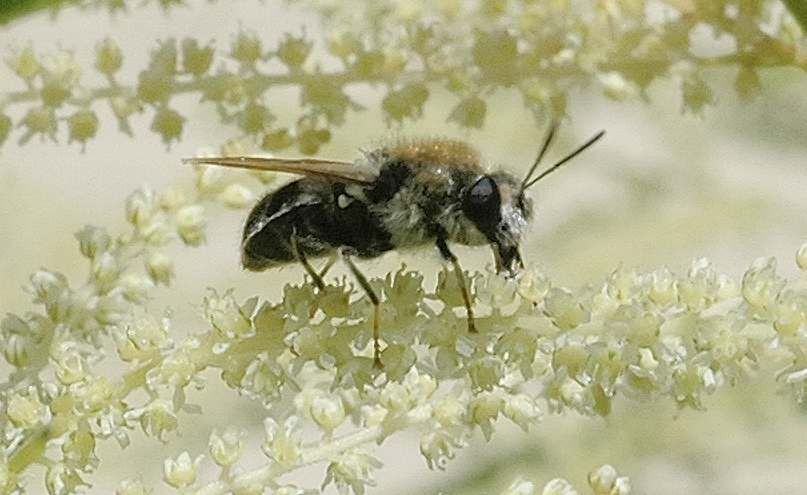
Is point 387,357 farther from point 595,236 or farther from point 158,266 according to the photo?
point 595,236

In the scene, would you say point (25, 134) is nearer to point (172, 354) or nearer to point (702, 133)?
point (172, 354)

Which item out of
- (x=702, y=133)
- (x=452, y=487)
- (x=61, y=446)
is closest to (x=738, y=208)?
(x=702, y=133)

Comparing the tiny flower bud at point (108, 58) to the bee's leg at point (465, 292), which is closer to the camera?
the bee's leg at point (465, 292)

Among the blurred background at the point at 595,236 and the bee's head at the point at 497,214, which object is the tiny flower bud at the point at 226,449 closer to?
the bee's head at the point at 497,214

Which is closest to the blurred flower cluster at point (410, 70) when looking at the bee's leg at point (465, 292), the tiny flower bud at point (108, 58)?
the tiny flower bud at point (108, 58)

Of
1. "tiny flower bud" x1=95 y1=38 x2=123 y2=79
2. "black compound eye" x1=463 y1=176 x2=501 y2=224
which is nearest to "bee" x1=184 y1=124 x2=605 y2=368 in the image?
"black compound eye" x1=463 y1=176 x2=501 y2=224

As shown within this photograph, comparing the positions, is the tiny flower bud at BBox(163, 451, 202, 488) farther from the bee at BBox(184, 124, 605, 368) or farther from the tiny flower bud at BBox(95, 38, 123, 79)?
the tiny flower bud at BBox(95, 38, 123, 79)
